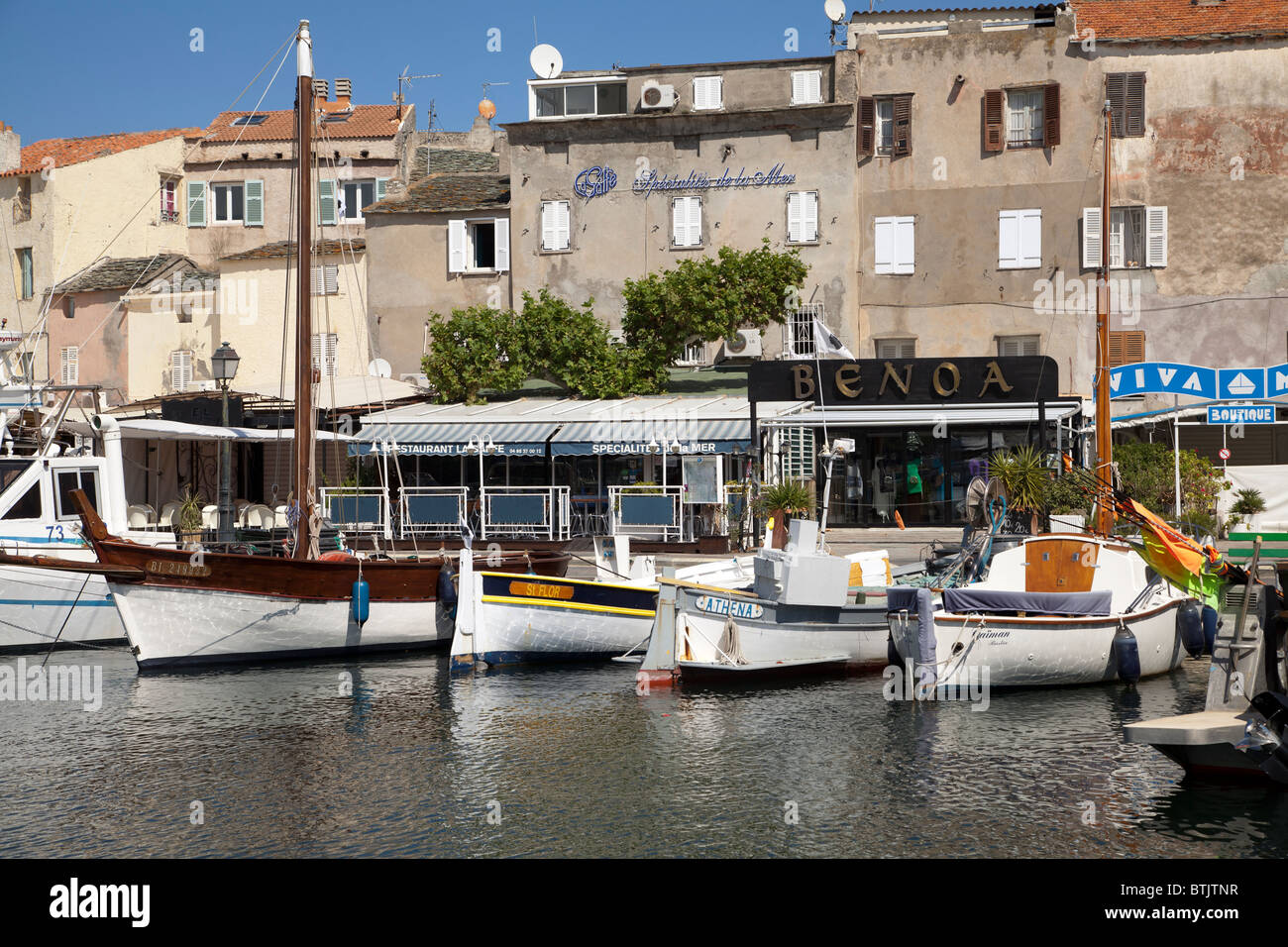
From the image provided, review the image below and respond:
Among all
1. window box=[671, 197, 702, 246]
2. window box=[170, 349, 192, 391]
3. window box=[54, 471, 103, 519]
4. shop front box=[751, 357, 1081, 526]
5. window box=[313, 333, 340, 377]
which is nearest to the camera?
window box=[54, 471, 103, 519]

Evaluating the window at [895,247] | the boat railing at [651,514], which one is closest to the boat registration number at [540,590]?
the boat railing at [651,514]

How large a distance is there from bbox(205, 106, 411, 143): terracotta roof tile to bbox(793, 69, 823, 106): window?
1389 cm

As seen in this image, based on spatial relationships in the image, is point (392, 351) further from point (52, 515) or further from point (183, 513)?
point (52, 515)

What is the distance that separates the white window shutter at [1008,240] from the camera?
36.9 m

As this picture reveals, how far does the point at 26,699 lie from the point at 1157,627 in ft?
51.3

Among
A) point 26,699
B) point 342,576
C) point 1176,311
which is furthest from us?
point 1176,311

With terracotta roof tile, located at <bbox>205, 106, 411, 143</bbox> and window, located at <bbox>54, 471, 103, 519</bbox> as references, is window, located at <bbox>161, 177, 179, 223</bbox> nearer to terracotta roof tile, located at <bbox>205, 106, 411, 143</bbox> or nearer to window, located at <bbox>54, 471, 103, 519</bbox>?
terracotta roof tile, located at <bbox>205, 106, 411, 143</bbox>

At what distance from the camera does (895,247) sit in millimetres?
37438

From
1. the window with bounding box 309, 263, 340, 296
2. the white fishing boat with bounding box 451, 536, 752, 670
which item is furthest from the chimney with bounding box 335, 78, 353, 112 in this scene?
the white fishing boat with bounding box 451, 536, 752, 670

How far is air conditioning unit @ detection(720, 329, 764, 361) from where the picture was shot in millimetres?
36688

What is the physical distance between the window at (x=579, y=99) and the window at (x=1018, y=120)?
1037 cm
